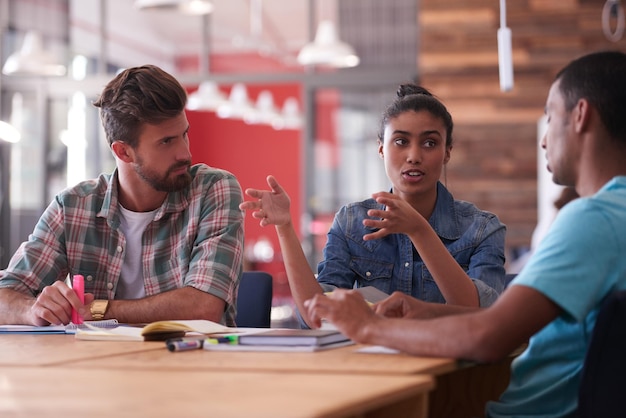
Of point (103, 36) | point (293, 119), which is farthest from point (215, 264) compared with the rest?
point (293, 119)

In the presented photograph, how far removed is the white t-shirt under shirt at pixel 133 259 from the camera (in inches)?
114

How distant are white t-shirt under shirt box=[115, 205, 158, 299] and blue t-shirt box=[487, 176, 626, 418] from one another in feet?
4.69

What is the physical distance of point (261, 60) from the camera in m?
12.6

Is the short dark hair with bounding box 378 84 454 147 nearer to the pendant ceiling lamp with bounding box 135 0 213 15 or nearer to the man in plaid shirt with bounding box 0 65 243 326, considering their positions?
the man in plaid shirt with bounding box 0 65 243 326

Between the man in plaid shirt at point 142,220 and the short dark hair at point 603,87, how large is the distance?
4.27ft

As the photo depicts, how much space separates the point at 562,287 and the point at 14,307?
163cm

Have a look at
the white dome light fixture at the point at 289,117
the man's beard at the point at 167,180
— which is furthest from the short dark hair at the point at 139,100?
the white dome light fixture at the point at 289,117

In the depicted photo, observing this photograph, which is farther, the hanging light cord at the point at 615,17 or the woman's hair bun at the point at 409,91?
the hanging light cord at the point at 615,17

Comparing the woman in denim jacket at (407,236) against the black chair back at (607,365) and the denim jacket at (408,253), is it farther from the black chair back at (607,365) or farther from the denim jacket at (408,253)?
the black chair back at (607,365)

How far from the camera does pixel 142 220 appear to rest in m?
2.95

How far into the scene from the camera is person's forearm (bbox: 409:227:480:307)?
7.84 ft

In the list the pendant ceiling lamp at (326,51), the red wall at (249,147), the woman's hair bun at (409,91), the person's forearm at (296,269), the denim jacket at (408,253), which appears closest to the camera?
the person's forearm at (296,269)

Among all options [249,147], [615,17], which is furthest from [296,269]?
[249,147]

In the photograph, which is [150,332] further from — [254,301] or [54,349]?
[254,301]
